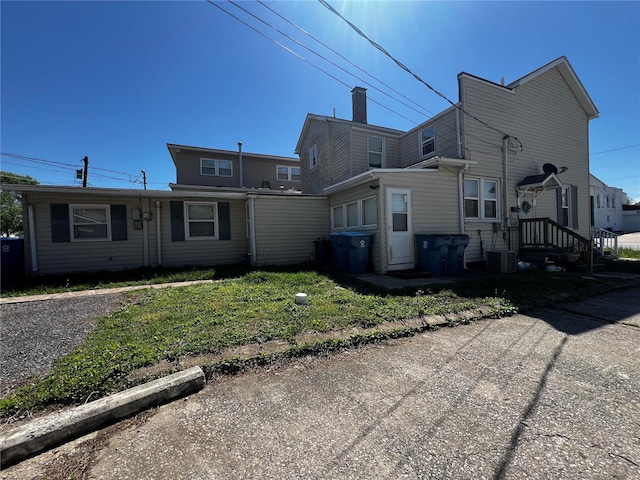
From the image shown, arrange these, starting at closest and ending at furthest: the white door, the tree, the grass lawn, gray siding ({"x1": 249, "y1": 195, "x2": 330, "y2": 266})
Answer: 1. the grass lawn
2. the white door
3. gray siding ({"x1": 249, "y1": 195, "x2": 330, "y2": 266})
4. the tree

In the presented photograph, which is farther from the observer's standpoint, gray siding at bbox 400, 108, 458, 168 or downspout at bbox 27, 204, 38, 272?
gray siding at bbox 400, 108, 458, 168

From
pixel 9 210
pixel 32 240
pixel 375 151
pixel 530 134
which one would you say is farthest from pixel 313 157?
pixel 9 210

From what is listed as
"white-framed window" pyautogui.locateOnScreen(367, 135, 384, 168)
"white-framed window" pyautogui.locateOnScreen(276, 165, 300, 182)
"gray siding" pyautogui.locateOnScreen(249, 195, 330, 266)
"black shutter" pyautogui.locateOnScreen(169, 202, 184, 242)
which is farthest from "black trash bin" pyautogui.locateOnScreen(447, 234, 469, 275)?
"white-framed window" pyautogui.locateOnScreen(276, 165, 300, 182)

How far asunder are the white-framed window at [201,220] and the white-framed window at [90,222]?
93.2 inches

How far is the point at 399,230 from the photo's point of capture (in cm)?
822

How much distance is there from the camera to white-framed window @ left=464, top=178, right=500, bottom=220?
31.7 feet

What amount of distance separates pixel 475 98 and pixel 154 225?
11989mm

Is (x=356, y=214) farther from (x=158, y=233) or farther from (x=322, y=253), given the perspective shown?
(x=158, y=233)

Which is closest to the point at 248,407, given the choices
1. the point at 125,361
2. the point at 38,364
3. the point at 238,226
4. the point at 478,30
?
the point at 125,361

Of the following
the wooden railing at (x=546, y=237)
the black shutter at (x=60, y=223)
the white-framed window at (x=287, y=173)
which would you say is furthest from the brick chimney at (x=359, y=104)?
the black shutter at (x=60, y=223)

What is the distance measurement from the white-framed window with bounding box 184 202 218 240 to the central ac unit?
941 cm

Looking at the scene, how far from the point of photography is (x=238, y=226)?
10.7 metres

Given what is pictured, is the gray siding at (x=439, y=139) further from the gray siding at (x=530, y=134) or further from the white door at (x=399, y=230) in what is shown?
the white door at (x=399, y=230)

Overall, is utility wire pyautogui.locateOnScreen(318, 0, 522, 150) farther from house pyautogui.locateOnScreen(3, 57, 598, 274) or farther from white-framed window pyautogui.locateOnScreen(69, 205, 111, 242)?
white-framed window pyautogui.locateOnScreen(69, 205, 111, 242)
